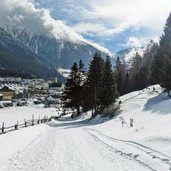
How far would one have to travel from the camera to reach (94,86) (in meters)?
74.0

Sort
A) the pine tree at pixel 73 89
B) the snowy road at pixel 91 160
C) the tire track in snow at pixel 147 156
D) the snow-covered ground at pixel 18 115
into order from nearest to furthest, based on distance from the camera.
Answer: the tire track in snow at pixel 147 156 < the snowy road at pixel 91 160 < the pine tree at pixel 73 89 < the snow-covered ground at pixel 18 115

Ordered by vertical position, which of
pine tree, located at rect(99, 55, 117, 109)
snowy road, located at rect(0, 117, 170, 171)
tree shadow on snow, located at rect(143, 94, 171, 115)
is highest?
pine tree, located at rect(99, 55, 117, 109)

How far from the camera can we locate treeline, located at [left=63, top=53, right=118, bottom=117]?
62.4 m

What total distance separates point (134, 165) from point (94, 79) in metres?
58.6

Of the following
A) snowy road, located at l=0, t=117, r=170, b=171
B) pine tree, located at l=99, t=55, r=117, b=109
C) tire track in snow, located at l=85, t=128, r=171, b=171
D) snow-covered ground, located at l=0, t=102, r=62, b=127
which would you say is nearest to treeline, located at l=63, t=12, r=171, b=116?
pine tree, located at l=99, t=55, r=117, b=109

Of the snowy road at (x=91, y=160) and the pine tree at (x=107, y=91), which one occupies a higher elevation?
the pine tree at (x=107, y=91)

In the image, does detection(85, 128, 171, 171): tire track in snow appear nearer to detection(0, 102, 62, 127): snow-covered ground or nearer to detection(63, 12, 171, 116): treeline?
detection(63, 12, 171, 116): treeline

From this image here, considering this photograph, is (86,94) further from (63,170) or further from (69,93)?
(63,170)

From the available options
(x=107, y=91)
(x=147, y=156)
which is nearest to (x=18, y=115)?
(x=107, y=91)

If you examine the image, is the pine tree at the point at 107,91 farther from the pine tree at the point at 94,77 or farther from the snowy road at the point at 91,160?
the snowy road at the point at 91,160

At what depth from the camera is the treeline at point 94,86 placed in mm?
62406

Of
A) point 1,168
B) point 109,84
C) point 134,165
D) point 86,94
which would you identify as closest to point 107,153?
point 134,165

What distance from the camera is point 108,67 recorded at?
64125 mm

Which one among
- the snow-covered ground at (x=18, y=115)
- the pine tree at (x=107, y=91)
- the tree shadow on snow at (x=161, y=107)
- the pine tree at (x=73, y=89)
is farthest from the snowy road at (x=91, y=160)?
the pine tree at (x=73, y=89)
